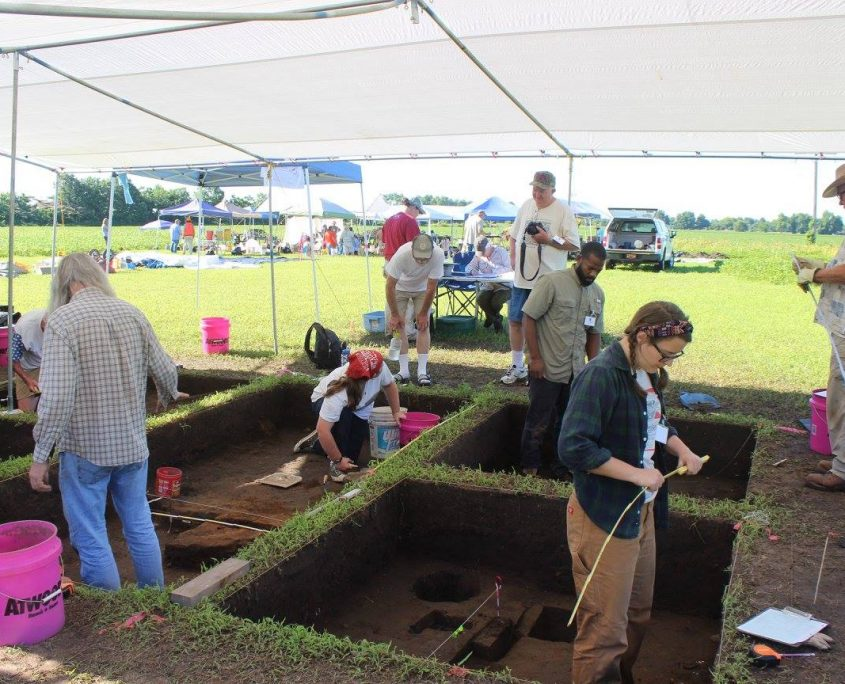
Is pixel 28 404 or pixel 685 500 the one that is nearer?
pixel 685 500

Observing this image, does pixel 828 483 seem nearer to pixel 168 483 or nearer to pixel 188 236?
pixel 168 483

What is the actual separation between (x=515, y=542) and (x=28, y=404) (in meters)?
4.89

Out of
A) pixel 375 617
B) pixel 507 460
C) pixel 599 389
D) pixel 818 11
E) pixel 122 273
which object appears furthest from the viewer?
pixel 122 273

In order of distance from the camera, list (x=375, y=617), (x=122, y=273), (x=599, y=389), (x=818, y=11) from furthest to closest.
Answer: (x=122, y=273) < (x=818, y=11) < (x=375, y=617) < (x=599, y=389)

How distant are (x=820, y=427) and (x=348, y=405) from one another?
3.69 m

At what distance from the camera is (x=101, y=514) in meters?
3.78

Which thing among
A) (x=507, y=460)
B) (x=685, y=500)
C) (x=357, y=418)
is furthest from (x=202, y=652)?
(x=507, y=460)

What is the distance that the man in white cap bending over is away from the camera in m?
8.39

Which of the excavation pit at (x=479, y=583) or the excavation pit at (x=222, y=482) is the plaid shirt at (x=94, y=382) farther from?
the excavation pit at (x=479, y=583)

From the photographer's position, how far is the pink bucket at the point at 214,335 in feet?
33.1

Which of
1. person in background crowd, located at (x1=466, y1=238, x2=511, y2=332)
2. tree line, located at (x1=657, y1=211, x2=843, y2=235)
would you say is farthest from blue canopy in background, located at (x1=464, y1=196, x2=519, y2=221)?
tree line, located at (x1=657, y1=211, x2=843, y2=235)

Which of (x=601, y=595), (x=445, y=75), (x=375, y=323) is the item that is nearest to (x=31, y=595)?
(x=601, y=595)

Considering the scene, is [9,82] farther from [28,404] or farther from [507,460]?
[507,460]

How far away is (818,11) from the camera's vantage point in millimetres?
4707
